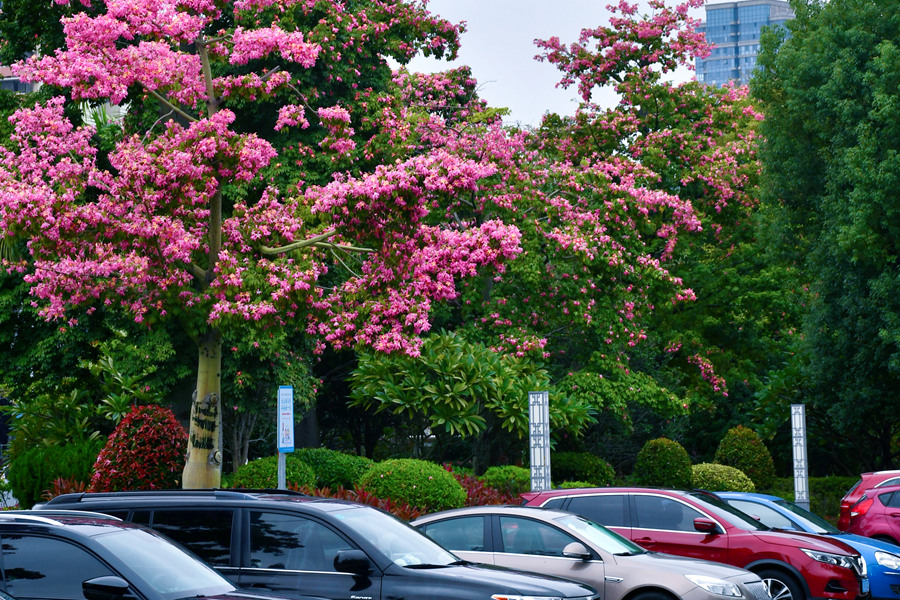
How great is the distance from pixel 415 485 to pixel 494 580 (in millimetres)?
10063

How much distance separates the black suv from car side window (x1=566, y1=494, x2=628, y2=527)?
160 inches

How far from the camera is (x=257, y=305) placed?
53.9 feet

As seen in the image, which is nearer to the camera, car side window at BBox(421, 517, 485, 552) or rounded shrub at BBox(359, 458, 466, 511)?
car side window at BBox(421, 517, 485, 552)

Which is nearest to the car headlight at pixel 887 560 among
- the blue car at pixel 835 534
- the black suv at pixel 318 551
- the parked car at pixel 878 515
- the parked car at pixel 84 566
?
the blue car at pixel 835 534

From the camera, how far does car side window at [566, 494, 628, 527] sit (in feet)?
43.3

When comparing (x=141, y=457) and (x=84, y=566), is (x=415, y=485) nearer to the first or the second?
A: (x=141, y=457)

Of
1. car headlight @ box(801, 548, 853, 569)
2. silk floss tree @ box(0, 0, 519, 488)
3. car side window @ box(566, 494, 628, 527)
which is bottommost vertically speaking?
car headlight @ box(801, 548, 853, 569)

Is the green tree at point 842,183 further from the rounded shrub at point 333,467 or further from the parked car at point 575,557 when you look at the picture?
the parked car at point 575,557

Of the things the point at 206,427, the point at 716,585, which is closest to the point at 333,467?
the point at 206,427

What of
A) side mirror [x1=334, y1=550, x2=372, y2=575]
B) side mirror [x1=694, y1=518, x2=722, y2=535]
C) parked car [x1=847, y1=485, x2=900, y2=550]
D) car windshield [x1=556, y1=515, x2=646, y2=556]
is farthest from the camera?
parked car [x1=847, y1=485, x2=900, y2=550]

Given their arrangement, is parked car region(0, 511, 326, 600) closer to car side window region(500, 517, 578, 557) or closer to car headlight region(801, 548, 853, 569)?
car side window region(500, 517, 578, 557)

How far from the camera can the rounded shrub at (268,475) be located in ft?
64.4

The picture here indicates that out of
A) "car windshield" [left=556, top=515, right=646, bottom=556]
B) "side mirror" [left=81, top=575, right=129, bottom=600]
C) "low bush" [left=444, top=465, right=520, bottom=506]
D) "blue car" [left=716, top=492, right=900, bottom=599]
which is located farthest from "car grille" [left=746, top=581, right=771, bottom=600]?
"low bush" [left=444, top=465, right=520, bottom=506]

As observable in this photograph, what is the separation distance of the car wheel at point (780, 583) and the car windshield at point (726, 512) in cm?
52
